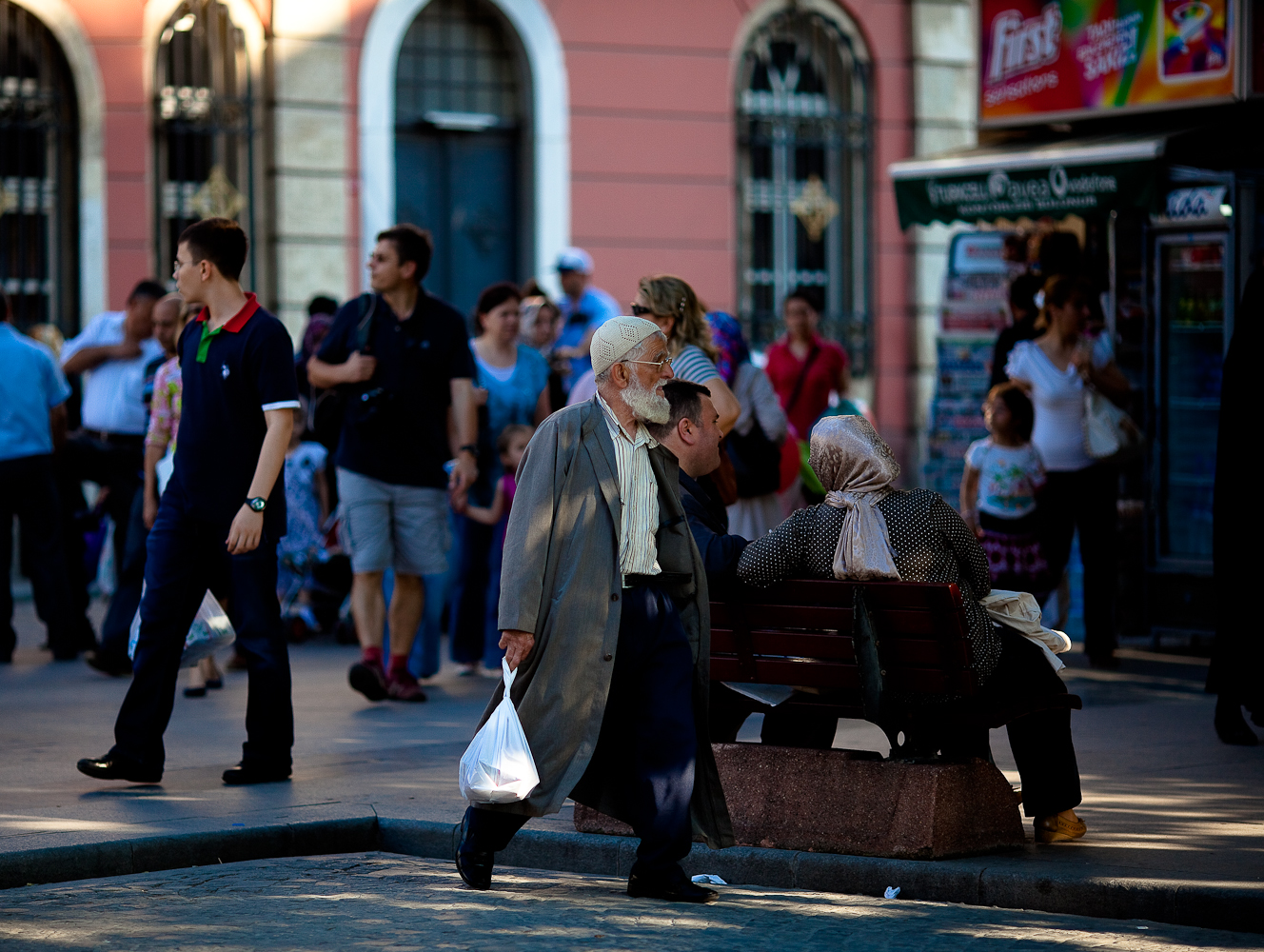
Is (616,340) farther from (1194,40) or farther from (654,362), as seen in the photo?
(1194,40)

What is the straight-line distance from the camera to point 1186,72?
11.1 meters

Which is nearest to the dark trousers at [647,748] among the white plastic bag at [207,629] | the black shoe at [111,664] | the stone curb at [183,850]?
the stone curb at [183,850]

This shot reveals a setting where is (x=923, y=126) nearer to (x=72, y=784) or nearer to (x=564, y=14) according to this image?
(x=564, y=14)

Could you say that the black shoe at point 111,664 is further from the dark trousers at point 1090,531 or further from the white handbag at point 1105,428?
the white handbag at point 1105,428

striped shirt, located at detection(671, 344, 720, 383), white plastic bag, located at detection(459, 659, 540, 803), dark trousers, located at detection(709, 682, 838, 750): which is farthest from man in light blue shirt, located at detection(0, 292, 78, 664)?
white plastic bag, located at detection(459, 659, 540, 803)

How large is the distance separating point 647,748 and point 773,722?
3.42 feet

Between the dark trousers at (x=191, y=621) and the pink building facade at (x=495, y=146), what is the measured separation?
863 cm

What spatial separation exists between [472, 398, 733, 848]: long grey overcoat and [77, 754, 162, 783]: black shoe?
2.03 meters

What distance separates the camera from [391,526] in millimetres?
9305

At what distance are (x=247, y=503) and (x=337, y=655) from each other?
436 centimetres

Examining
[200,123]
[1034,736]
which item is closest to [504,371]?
[1034,736]

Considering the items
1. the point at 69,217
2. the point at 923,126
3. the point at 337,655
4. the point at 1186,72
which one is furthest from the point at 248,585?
the point at 923,126

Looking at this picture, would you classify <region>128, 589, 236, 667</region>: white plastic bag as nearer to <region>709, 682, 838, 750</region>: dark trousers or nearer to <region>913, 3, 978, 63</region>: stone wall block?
<region>709, 682, 838, 750</region>: dark trousers

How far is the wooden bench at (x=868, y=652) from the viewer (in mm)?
5867
